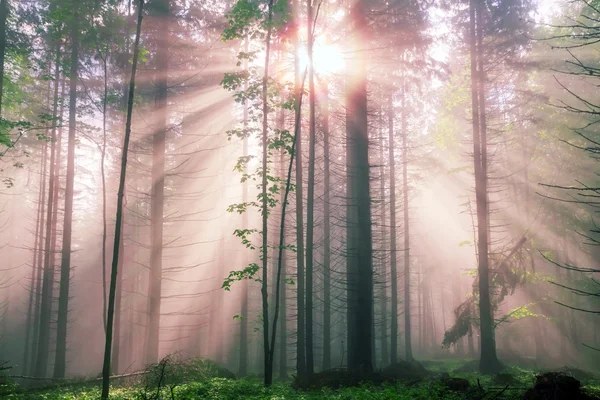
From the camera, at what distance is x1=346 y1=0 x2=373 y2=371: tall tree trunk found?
10812 millimetres

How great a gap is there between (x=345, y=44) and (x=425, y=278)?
27919 millimetres

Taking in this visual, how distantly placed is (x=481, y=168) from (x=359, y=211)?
621 cm

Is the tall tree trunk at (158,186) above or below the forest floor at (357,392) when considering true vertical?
above

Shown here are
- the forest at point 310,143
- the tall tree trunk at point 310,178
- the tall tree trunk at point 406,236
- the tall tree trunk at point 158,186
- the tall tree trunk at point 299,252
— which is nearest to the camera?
the forest at point 310,143

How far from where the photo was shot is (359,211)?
11422mm

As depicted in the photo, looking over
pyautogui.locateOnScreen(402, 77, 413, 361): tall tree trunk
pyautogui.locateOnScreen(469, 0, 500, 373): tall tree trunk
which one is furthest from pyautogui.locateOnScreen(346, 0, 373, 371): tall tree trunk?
pyautogui.locateOnScreen(402, 77, 413, 361): tall tree trunk

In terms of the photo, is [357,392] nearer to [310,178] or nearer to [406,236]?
[310,178]

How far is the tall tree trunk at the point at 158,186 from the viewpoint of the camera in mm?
12133

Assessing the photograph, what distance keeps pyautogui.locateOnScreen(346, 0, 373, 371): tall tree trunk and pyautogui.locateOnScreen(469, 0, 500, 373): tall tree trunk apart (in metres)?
5.18

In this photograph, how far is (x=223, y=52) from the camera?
15.9 meters

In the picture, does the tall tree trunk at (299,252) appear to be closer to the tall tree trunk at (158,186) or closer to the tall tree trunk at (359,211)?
the tall tree trunk at (359,211)

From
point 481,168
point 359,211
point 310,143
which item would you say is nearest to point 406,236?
point 481,168

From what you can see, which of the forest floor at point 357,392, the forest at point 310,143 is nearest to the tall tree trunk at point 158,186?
the forest at point 310,143

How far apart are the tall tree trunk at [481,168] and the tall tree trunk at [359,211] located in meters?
5.18
